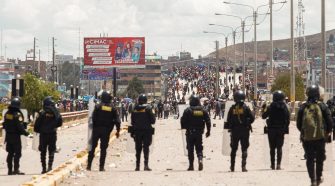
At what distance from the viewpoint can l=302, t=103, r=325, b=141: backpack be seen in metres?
14.2

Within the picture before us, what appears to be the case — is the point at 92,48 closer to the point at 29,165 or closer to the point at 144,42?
the point at 144,42

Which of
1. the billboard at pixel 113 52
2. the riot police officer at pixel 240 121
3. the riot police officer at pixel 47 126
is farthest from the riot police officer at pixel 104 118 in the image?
the billboard at pixel 113 52

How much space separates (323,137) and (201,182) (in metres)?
2.56

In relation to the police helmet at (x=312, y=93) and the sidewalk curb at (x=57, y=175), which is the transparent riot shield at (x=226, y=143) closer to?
the sidewalk curb at (x=57, y=175)

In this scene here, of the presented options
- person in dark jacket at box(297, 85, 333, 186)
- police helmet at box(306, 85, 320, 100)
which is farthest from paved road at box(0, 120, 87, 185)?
police helmet at box(306, 85, 320, 100)

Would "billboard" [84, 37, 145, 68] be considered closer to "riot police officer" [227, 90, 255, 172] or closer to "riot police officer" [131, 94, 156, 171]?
"riot police officer" [131, 94, 156, 171]

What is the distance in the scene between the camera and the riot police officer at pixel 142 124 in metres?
19.2

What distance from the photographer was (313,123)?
46.5 feet

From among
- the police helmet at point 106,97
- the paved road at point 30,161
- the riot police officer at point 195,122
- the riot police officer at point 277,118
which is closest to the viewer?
the paved road at point 30,161

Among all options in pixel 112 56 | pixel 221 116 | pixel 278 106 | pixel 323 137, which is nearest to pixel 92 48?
pixel 112 56

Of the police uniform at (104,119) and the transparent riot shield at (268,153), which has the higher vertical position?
the police uniform at (104,119)

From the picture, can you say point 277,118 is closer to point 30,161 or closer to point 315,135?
point 315,135

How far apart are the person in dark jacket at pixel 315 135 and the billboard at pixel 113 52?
170 ft

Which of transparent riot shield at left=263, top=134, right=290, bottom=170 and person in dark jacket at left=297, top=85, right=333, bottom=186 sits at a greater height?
person in dark jacket at left=297, top=85, right=333, bottom=186
